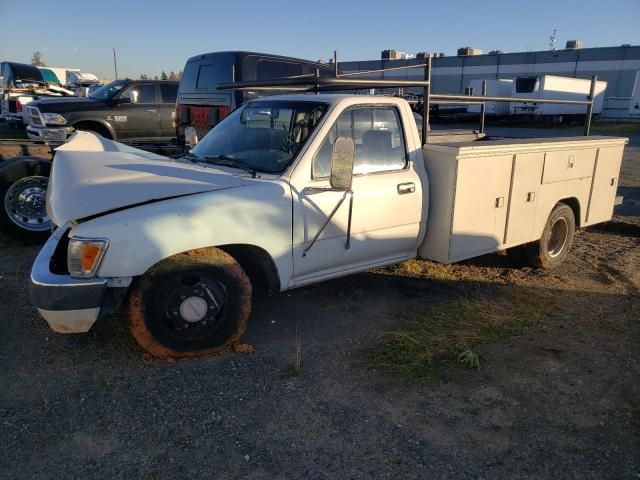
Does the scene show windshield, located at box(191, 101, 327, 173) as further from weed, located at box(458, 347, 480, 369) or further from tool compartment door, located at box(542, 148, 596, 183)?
tool compartment door, located at box(542, 148, 596, 183)

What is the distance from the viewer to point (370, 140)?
4.32 meters

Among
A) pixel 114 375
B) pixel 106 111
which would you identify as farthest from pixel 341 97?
pixel 106 111

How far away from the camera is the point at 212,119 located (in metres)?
8.47

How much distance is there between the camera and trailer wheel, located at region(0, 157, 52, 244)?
6051 millimetres

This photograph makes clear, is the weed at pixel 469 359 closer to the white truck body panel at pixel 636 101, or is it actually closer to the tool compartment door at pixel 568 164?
the tool compartment door at pixel 568 164

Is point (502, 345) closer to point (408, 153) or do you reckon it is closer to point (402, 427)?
point (402, 427)

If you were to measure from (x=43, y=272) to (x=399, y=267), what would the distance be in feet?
11.8

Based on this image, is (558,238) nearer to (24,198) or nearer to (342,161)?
(342,161)

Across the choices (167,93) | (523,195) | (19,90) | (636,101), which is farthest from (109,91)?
(636,101)

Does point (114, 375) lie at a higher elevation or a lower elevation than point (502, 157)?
lower

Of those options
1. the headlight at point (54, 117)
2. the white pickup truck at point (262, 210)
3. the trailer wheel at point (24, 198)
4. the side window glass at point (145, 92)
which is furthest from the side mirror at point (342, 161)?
the side window glass at point (145, 92)

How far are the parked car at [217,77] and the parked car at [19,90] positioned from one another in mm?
9126

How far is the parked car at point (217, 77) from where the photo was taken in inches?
337

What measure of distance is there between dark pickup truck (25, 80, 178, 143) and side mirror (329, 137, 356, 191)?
929 centimetres
